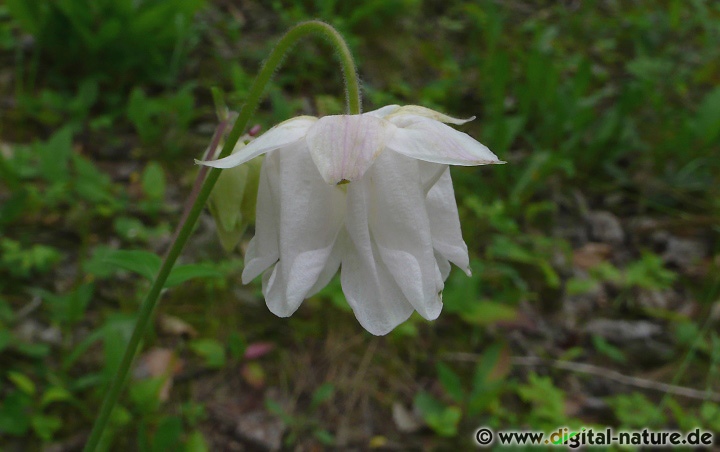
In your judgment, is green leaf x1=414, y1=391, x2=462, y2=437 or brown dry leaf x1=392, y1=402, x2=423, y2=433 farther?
brown dry leaf x1=392, y1=402, x2=423, y2=433

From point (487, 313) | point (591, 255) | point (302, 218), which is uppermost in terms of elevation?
point (302, 218)

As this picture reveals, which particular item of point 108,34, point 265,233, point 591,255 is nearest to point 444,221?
point 265,233

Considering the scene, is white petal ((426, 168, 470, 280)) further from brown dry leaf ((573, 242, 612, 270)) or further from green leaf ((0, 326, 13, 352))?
brown dry leaf ((573, 242, 612, 270))

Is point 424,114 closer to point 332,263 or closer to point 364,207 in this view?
point 364,207

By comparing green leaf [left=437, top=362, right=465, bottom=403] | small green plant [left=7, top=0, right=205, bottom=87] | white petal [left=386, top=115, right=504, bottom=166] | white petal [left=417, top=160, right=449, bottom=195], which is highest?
white petal [left=386, top=115, right=504, bottom=166]

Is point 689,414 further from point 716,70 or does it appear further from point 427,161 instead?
point 716,70

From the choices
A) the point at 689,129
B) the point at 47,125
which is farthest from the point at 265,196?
the point at 689,129

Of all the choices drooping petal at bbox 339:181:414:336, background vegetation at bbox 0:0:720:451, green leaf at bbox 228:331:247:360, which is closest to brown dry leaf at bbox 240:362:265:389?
background vegetation at bbox 0:0:720:451
